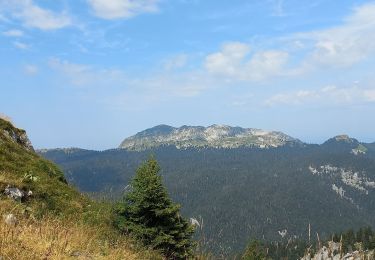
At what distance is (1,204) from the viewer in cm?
1059

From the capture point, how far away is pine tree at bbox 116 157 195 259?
61.3 ft

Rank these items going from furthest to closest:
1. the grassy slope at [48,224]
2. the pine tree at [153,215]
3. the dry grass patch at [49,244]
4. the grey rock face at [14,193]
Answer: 1. the pine tree at [153,215]
2. the grey rock face at [14,193]
3. the grassy slope at [48,224]
4. the dry grass patch at [49,244]

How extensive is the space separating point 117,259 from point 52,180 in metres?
13.4

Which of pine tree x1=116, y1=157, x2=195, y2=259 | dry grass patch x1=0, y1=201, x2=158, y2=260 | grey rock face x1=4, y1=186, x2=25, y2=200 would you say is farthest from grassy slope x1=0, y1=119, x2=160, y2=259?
pine tree x1=116, y1=157, x2=195, y2=259

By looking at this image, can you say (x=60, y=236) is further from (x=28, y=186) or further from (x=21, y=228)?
(x=28, y=186)

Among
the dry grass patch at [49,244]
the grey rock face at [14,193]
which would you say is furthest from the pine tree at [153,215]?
the dry grass patch at [49,244]

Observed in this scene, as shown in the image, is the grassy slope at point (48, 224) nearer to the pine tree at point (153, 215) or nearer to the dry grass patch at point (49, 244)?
the dry grass patch at point (49, 244)

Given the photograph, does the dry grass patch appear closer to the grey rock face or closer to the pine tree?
the grey rock face

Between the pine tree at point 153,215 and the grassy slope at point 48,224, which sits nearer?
the grassy slope at point 48,224

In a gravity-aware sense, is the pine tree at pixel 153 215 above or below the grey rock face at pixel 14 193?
below

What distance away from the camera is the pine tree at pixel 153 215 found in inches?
735

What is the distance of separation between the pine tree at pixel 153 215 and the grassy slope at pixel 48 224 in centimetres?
109

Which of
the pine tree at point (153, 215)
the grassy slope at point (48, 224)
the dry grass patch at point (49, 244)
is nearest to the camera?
the dry grass patch at point (49, 244)

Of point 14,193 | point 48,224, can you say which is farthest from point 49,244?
point 14,193
